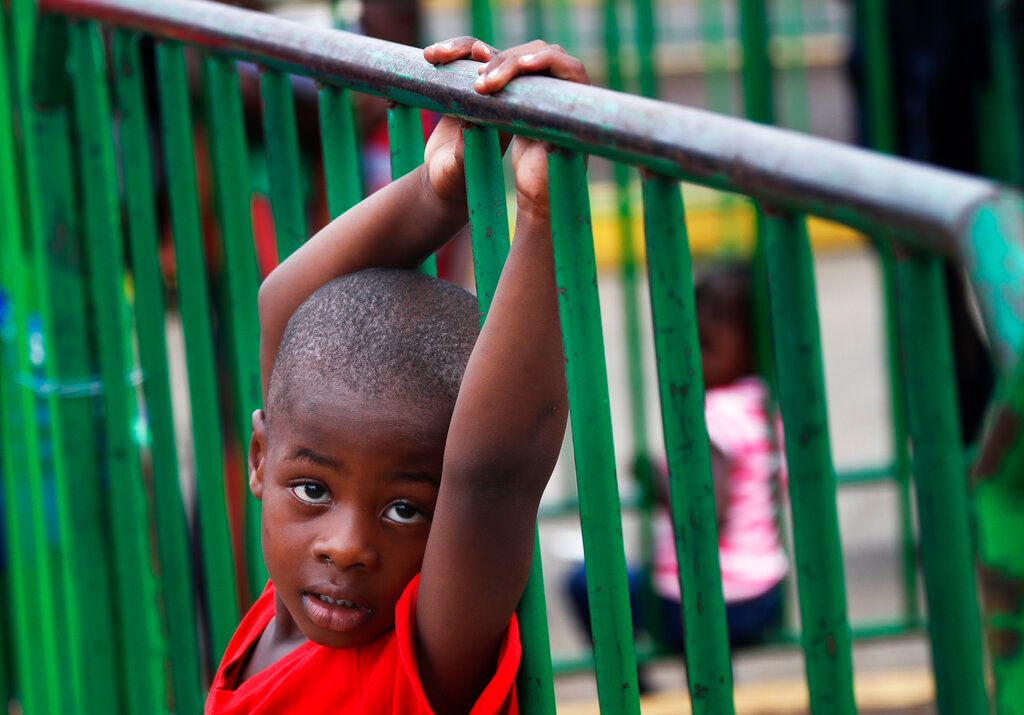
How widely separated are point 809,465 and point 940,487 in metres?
0.14

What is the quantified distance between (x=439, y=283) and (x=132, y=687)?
1.12 m

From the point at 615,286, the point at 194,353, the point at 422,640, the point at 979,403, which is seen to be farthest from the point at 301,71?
the point at 615,286

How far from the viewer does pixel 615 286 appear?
33.4ft

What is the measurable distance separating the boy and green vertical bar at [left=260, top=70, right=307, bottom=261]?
16 centimetres

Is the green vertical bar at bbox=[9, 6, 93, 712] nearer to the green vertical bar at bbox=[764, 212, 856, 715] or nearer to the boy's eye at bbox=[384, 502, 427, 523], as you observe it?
the boy's eye at bbox=[384, 502, 427, 523]

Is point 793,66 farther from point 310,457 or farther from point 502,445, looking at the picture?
point 502,445

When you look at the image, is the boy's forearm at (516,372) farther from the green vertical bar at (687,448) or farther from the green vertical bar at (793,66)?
the green vertical bar at (793,66)

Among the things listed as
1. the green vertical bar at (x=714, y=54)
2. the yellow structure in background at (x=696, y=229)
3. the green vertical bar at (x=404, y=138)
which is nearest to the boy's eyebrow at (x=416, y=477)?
the green vertical bar at (x=404, y=138)

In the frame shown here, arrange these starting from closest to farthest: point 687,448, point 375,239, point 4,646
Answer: point 687,448
point 375,239
point 4,646

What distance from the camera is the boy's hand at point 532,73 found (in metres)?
1.38

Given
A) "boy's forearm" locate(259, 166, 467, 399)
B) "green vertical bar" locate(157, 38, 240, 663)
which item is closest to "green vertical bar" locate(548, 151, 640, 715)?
"boy's forearm" locate(259, 166, 467, 399)

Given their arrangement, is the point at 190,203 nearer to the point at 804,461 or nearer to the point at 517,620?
the point at 517,620

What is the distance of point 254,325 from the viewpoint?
6.49 feet

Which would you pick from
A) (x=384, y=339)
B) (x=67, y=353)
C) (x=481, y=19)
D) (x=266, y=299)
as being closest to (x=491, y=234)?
(x=384, y=339)
